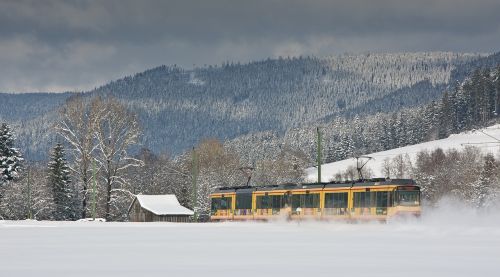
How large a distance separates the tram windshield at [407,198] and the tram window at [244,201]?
17723 mm

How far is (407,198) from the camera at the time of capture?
46.8 m

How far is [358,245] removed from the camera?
81.7 feet

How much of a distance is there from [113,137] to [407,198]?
34920 millimetres

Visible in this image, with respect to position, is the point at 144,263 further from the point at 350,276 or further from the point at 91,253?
the point at 350,276

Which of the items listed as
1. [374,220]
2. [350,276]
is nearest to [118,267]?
[350,276]

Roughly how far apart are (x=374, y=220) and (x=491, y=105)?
15569 cm

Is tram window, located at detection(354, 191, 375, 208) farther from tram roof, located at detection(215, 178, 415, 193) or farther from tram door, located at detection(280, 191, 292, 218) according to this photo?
tram door, located at detection(280, 191, 292, 218)

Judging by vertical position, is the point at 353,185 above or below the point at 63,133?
below

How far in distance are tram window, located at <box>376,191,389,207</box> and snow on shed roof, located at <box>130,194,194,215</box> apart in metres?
47.9

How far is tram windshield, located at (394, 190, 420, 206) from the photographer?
46.4 metres

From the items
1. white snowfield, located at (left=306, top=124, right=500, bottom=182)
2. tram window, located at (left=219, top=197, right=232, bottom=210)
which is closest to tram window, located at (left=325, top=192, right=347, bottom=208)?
tram window, located at (left=219, top=197, right=232, bottom=210)

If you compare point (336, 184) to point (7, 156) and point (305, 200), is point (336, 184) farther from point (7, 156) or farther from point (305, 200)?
point (7, 156)

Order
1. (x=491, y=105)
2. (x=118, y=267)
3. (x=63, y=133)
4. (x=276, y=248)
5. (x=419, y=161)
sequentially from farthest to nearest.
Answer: (x=491, y=105) → (x=419, y=161) → (x=63, y=133) → (x=276, y=248) → (x=118, y=267)

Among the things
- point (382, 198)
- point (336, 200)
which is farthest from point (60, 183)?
point (382, 198)
